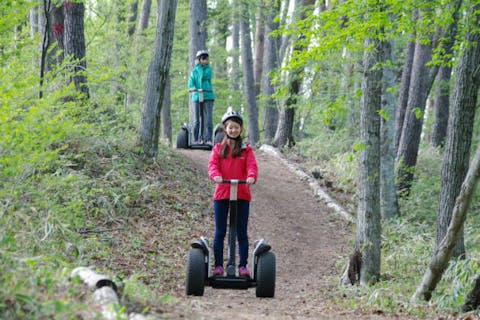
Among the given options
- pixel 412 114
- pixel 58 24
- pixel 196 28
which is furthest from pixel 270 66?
pixel 58 24

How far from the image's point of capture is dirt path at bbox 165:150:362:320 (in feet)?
21.7

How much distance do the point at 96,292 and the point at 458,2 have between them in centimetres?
688

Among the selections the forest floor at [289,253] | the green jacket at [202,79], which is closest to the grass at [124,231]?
the forest floor at [289,253]

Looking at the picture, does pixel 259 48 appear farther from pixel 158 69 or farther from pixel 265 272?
pixel 265 272

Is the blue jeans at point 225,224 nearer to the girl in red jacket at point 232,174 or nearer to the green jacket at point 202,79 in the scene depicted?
the girl in red jacket at point 232,174

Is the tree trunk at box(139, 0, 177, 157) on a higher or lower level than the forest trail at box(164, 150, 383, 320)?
higher

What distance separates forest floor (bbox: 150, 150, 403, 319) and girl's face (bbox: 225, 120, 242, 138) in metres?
1.99

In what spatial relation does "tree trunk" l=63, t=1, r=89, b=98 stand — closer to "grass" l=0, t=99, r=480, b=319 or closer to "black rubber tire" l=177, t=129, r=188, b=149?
"grass" l=0, t=99, r=480, b=319

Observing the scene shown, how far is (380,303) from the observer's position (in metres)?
7.18

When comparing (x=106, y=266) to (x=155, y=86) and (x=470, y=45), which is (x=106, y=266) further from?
(x=470, y=45)

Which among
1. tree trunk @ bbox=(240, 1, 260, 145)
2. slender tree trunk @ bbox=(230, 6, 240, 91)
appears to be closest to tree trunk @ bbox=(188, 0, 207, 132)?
tree trunk @ bbox=(240, 1, 260, 145)

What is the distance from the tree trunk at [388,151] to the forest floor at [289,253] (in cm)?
98

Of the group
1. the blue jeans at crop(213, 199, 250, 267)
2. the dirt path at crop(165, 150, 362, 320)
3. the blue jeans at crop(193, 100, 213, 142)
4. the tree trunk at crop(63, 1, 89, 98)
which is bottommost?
the dirt path at crop(165, 150, 362, 320)

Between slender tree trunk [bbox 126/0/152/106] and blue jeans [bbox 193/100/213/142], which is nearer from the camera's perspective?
blue jeans [bbox 193/100/213/142]
